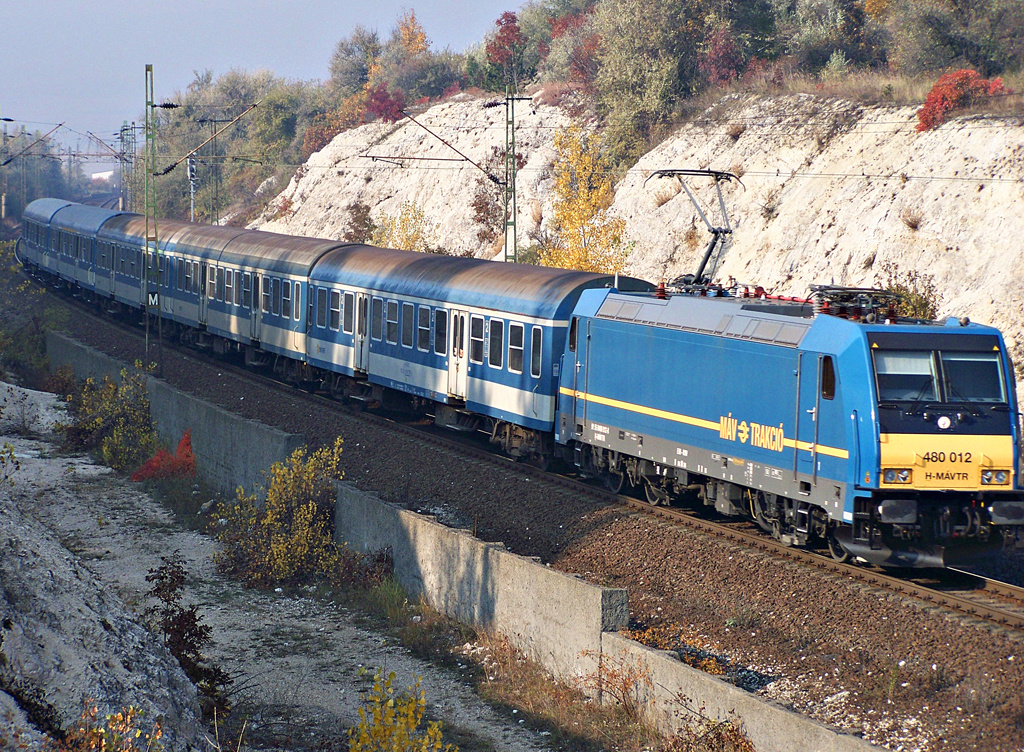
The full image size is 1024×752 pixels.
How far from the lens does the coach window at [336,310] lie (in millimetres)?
27212

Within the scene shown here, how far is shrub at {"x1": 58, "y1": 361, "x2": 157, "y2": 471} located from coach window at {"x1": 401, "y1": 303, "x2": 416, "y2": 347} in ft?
29.0

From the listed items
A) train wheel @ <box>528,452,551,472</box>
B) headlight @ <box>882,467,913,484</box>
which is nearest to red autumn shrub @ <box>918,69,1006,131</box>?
train wheel @ <box>528,452,551,472</box>

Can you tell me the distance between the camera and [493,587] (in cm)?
1527

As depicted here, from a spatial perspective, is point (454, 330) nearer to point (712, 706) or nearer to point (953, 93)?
point (712, 706)

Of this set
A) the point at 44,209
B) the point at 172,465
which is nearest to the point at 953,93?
the point at 172,465

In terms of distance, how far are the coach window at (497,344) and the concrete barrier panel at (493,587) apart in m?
3.94

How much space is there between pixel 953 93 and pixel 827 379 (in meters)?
27.3

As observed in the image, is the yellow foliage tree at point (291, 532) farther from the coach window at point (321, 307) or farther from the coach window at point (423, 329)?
the coach window at point (321, 307)

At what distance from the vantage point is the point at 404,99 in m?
81.4

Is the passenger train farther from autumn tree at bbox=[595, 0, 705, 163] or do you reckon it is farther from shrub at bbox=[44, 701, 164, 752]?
autumn tree at bbox=[595, 0, 705, 163]

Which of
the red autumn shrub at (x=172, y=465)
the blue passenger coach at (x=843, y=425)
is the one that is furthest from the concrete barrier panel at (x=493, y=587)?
the red autumn shrub at (x=172, y=465)

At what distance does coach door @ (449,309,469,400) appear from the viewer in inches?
877

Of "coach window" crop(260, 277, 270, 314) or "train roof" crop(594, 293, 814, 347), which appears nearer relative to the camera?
"train roof" crop(594, 293, 814, 347)

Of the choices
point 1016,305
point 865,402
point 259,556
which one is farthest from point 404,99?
point 865,402
